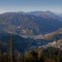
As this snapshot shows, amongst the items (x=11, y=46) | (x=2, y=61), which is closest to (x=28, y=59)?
(x=2, y=61)

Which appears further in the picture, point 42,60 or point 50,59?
point 50,59

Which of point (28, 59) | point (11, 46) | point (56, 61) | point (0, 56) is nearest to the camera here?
point (11, 46)

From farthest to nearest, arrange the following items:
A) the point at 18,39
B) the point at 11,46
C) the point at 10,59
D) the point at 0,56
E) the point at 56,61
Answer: the point at 18,39
the point at 56,61
the point at 0,56
the point at 10,59
the point at 11,46

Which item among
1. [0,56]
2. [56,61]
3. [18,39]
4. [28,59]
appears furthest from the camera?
[18,39]

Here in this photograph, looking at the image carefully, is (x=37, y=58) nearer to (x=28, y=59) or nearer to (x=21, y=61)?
(x=28, y=59)

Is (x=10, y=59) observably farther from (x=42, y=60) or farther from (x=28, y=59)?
(x=42, y=60)

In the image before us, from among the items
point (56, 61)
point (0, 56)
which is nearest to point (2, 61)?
point (0, 56)

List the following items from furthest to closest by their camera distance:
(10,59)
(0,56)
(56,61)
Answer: (56,61)
(0,56)
(10,59)

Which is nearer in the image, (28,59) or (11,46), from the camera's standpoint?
(11,46)

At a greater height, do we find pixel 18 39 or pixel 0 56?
pixel 18 39
